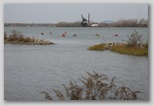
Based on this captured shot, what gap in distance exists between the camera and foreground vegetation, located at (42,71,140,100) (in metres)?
3.85

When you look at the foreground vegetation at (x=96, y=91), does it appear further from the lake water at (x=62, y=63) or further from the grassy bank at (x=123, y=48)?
the grassy bank at (x=123, y=48)

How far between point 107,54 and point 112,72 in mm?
174

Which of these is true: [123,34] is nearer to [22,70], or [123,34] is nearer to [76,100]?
[76,100]

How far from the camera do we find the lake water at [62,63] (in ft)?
12.7

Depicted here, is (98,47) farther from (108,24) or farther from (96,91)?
(96,91)

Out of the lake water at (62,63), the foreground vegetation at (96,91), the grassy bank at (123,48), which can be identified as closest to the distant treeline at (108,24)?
the lake water at (62,63)

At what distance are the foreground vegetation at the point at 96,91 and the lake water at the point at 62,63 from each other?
0.15 ft

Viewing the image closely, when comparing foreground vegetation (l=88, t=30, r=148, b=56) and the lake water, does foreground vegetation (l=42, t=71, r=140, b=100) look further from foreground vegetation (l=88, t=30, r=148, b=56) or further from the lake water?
foreground vegetation (l=88, t=30, r=148, b=56)

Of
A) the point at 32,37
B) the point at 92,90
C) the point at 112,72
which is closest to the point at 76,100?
the point at 92,90

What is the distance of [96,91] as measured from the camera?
3.87 m

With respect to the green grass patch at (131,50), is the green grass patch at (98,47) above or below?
above

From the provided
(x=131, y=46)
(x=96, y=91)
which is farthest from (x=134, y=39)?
(x=96, y=91)

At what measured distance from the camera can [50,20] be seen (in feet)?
13.0

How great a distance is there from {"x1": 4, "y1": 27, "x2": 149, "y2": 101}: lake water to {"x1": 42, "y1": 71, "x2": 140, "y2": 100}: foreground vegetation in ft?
0.15
